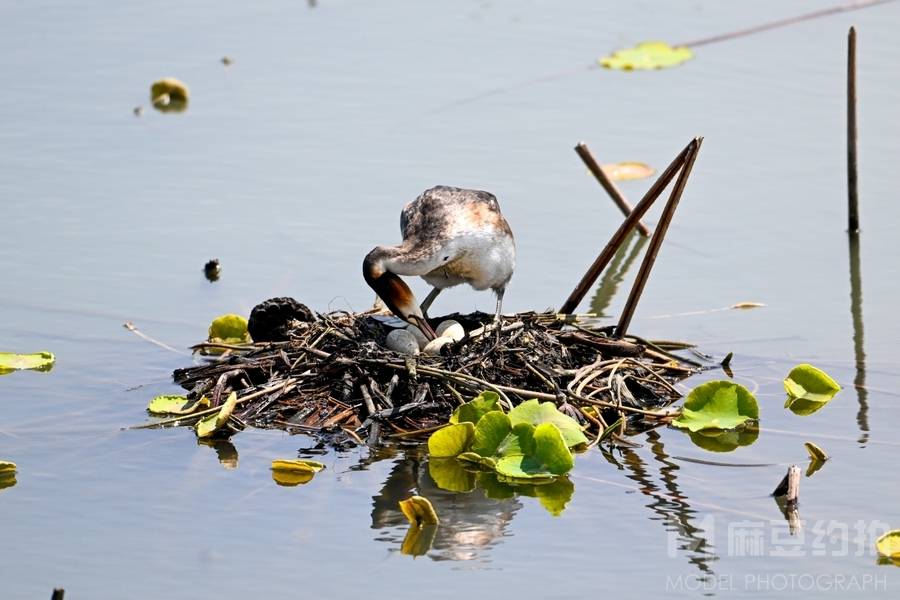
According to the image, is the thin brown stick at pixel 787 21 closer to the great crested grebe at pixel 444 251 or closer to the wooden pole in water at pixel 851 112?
the wooden pole in water at pixel 851 112

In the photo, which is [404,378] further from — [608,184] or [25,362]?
[608,184]

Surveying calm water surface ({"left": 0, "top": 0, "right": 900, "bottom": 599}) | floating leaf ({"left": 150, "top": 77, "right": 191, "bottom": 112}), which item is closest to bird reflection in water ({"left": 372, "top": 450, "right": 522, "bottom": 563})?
calm water surface ({"left": 0, "top": 0, "right": 900, "bottom": 599})

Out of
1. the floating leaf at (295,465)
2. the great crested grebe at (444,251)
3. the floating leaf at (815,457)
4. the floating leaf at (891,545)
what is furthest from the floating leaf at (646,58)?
the floating leaf at (891,545)

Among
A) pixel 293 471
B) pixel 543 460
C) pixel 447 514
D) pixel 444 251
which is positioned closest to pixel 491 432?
pixel 543 460

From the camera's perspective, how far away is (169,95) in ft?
51.9

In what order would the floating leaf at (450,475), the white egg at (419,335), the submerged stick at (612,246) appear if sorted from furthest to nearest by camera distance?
the submerged stick at (612,246), the white egg at (419,335), the floating leaf at (450,475)

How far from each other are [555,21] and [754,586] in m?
11.2

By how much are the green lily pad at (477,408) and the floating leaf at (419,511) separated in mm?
977

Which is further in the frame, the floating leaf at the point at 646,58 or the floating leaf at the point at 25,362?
the floating leaf at the point at 646,58

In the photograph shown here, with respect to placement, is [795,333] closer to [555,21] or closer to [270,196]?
[270,196]

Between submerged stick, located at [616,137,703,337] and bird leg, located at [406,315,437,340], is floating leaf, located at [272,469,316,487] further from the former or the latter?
submerged stick, located at [616,137,703,337]

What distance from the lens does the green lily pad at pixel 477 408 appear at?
9258 millimetres

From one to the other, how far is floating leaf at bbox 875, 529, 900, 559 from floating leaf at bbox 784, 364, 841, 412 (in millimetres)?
2245

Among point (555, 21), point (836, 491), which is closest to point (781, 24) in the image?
point (555, 21)
